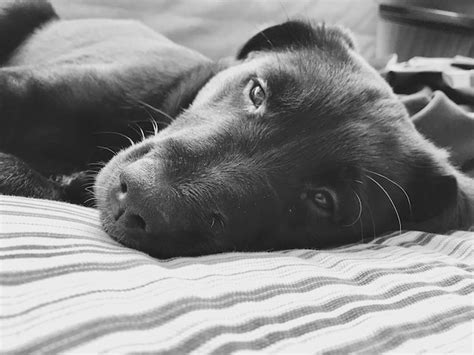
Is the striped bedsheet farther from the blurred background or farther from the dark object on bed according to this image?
the dark object on bed

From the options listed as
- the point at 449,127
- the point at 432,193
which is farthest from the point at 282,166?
the point at 449,127

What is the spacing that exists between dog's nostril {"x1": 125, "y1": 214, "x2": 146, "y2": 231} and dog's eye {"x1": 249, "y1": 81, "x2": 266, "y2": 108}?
0.53 metres

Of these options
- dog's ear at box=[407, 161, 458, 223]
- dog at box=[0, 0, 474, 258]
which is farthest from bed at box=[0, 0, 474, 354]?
dog's ear at box=[407, 161, 458, 223]

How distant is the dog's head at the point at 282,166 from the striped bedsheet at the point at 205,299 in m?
0.09

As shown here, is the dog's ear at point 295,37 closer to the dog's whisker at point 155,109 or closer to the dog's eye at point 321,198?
the dog's whisker at point 155,109

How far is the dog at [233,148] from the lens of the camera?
1.28 metres

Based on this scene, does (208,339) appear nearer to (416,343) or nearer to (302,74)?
(416,343)

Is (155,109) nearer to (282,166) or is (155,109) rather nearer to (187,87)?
(187,87)

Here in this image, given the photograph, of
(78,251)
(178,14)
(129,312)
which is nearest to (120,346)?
(129,312)

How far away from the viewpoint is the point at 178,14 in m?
3.21

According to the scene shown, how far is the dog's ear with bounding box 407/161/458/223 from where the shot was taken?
1822mm

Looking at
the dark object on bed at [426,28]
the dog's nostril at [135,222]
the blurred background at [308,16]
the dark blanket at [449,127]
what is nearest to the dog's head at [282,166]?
the dog's nostril at [135,222]

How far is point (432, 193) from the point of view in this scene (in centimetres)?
186

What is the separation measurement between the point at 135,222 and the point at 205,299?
0.34m
